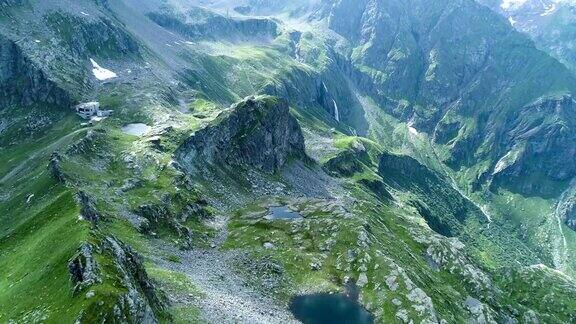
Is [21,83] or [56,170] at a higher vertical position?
[56,170]

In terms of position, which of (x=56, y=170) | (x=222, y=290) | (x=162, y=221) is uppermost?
(x=222, y=290)

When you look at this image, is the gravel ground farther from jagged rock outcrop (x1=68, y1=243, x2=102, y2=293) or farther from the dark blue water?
jagged rock outcrop (x1=68, y1=243, x2=102, y2=293)

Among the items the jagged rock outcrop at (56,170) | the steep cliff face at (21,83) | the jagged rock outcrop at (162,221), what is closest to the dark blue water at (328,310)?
the jagged rock outcrop at (162,221)

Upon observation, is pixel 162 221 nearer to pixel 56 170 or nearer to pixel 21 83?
pixel 56 170

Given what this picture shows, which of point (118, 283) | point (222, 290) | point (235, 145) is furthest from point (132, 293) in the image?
point (235, 145)

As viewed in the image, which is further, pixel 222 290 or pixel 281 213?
pixel 281 213

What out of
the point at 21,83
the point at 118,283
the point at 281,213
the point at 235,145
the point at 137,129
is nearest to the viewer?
the point at 118,283

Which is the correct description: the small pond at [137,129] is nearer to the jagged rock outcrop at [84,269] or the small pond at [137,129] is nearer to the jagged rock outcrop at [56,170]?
the jagged rock outcrop at [56,170]
